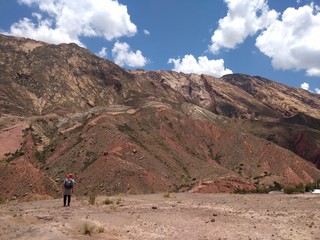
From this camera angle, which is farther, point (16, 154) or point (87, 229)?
point (16, 154)

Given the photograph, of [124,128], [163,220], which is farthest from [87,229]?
[124,128]

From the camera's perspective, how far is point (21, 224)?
19.0 m

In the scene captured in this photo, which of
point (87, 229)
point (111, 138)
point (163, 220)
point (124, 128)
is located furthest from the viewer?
point (124, 128)

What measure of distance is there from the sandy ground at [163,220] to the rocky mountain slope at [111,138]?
23.9 metres

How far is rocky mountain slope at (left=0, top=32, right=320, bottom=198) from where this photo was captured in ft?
178

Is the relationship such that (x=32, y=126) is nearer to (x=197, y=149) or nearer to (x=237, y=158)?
(x=197, y=149)

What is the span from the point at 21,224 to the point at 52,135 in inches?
2206

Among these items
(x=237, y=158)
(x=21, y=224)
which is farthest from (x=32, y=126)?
(x=21, y=224)

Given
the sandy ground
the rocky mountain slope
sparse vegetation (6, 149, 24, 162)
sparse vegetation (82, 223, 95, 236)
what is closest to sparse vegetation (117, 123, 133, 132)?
the rocky mountain slope

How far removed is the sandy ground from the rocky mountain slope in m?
23.9

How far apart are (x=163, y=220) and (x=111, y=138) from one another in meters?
45.9

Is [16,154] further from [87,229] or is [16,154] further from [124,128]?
[87,229]

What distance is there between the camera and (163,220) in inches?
784

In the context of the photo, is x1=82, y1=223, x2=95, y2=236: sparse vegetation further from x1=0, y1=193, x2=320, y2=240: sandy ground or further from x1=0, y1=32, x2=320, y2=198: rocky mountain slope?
x1=0, y1=32, x2=320, y2=198: rocky mountain slope
